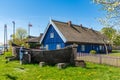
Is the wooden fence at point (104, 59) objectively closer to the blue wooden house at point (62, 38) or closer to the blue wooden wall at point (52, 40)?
the blue wooden house at point (62, 38)

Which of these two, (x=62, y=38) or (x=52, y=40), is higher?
(x=62, y=38)

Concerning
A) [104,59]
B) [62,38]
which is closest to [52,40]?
[62,38]

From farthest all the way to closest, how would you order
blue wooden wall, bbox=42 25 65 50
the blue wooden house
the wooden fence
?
blue wooden wall, bbox=42 25 65 50
the blue wooden house
the wooden fence

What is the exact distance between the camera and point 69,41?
34.8m

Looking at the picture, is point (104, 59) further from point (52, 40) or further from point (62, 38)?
point (52, 40)

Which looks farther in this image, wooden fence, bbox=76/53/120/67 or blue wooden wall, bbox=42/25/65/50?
blue wooden wall, bbox=42/25/65/50

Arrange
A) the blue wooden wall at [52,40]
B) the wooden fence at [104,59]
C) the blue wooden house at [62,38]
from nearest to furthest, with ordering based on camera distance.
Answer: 1. the wooden fence at [104,59]
2. the blue wooden house at [62,38]
3. the blue wooden wall at [52,40]

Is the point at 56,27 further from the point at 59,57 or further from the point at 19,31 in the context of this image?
the point at 19,31

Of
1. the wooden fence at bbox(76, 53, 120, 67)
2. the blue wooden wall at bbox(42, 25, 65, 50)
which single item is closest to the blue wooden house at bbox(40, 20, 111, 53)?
the blue wooden wall at bbox(42, 25, 65, 50)

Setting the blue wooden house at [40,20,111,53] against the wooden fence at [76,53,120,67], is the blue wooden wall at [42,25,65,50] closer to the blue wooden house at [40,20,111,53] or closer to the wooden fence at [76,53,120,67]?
the blue wooden house at [40,20,111,53]

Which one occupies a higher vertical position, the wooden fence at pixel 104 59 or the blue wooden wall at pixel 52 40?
the blue wooden wall at pixel 52 40

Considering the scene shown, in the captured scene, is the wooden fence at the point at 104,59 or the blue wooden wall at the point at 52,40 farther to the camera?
the blue wooden wall at the point at 52,40

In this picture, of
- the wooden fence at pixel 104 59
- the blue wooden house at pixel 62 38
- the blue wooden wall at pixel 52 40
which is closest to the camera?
the wooden fence at pixel 104 59

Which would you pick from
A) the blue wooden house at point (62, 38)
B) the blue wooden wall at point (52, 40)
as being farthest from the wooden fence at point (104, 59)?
the blue wooden wall at point (52, 40)
